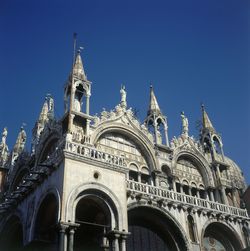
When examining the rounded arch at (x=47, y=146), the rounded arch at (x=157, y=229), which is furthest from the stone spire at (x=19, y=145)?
the rounded arch at (x=157, y=229)

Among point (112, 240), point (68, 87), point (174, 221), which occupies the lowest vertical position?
point (112, 240)

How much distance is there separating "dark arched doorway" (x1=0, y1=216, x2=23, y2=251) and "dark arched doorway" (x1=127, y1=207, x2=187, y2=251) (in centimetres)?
799

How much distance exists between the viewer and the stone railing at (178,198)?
940 inches

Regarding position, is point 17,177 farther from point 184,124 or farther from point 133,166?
point 184,124

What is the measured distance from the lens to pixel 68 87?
27562 millimetres

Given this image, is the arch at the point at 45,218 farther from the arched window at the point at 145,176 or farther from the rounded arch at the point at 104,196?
the arched window at the point at 145,176

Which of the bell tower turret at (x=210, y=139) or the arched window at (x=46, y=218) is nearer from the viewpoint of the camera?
the arched window at (x=46, y=218)

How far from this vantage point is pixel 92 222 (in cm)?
2172

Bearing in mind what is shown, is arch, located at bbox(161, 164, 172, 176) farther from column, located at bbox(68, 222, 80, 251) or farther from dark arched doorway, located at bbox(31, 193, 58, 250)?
column, located at bbox(68, 222, 80, 251)

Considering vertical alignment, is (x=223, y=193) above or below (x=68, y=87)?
below

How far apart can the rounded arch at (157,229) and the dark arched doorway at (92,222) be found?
8.66 ft

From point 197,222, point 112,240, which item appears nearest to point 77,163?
point 112,240

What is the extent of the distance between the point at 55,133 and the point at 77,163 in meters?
9.46

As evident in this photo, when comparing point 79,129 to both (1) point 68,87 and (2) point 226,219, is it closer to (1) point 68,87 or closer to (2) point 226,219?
(1) point 68,87
